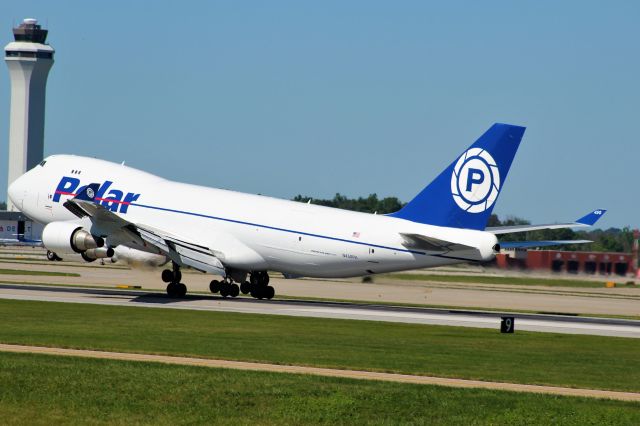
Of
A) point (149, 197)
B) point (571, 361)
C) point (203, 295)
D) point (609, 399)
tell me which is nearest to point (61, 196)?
point (149, 197)

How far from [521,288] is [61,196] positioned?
126ft

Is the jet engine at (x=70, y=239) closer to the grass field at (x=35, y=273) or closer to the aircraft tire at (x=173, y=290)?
the aircraft tire at (x=173, y=290)

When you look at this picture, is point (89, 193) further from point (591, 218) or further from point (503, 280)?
point (503, 280)

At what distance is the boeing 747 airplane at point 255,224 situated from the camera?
51.1 m

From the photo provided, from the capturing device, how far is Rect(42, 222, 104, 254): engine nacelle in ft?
180

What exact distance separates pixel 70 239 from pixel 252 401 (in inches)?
1220

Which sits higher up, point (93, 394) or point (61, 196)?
point (61, 196)

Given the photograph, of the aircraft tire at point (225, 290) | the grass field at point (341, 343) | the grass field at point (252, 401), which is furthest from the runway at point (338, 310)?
the grass field at point (252, 401)

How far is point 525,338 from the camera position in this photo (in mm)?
42031

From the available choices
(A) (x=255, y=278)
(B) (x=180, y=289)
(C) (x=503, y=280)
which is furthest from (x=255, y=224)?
(C) (x=503, y=280)

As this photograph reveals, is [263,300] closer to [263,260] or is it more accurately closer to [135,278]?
[263,260]

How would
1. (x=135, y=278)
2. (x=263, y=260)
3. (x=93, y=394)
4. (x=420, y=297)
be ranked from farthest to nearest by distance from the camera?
(x=135, y=278) → (x=420, y=297) → (x=263, y=260) → (x=93, y=394)

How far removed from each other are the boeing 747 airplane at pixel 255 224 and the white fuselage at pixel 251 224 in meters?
0.05

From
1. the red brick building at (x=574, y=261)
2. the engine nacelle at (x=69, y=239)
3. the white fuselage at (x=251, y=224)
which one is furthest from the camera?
the red brick building at (x=574, y=261)
